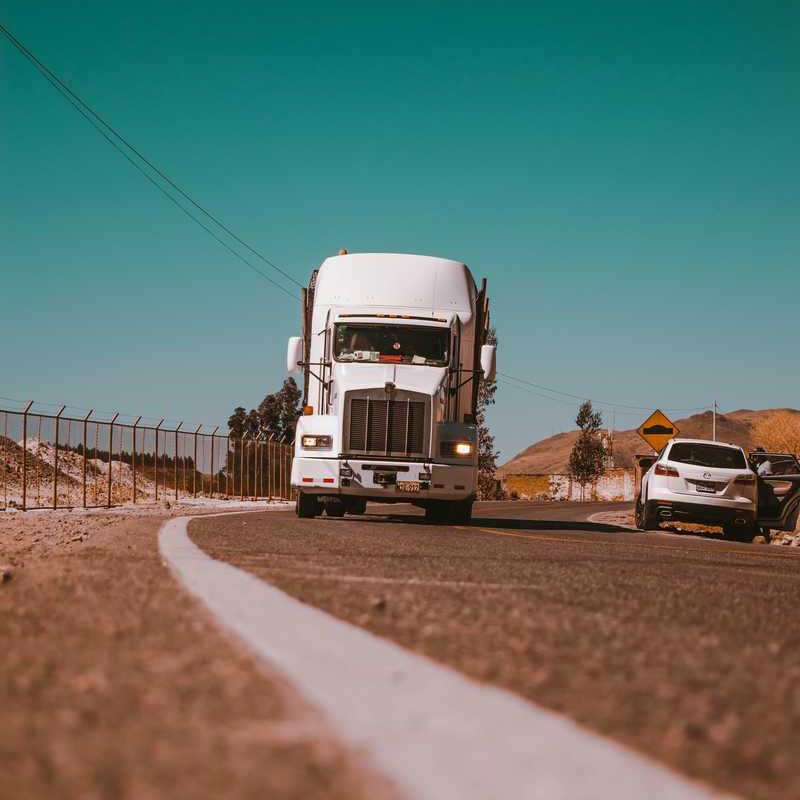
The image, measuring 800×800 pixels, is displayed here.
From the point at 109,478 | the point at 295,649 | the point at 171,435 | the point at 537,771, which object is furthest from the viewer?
the point at 171,435

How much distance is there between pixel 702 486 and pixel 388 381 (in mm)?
5554

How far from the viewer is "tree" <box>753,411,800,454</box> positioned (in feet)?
284

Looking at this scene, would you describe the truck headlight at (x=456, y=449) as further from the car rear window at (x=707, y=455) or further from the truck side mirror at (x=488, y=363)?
the car rear window at (x=707, y=455)

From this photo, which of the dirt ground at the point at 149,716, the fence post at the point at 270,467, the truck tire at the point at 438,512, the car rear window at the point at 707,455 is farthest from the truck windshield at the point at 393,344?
the fence post at the point at 270,467

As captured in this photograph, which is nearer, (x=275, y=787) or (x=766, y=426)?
(x=275, y=787)

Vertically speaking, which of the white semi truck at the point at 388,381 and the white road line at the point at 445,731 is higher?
the white semi truck at the point at 388,381

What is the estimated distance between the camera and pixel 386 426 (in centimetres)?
1766

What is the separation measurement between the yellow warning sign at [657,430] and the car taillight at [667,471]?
6.55 meters

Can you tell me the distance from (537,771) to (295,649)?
134 cm

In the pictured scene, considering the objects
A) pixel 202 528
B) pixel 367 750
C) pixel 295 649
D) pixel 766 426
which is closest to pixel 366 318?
pixel 202 528

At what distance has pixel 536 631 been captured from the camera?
377cm

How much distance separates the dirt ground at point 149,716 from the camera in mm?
1802

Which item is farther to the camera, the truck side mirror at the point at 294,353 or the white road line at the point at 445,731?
the truck side mirror at the point at 294,353

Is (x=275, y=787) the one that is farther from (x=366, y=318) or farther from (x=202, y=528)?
(x=366, y=318)
